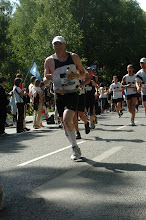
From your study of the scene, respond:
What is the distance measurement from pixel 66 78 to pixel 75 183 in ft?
7.65

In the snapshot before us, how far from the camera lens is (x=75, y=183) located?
4.97 m

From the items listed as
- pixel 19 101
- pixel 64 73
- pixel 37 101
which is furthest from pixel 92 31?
pixel 64 73

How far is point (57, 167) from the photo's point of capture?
241 inches

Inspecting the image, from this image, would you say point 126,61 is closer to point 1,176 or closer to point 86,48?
point 86,48

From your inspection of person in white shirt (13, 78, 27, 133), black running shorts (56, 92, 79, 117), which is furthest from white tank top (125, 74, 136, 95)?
black running shorts (56, 92, 79, 117)

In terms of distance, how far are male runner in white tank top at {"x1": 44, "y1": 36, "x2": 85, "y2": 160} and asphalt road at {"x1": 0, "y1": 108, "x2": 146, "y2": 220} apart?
0.55m

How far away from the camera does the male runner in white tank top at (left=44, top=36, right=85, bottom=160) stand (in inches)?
267

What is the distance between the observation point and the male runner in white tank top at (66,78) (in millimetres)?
6785

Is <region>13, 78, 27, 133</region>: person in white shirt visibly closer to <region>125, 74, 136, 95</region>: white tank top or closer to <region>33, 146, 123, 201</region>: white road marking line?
<region>125, 74, 136, 95</region>: white tank top

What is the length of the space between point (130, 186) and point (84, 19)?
43172mm

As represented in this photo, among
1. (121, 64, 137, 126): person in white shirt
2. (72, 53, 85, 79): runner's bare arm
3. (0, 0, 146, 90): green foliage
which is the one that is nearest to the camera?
(72, 53, 85, 79): runner's bare arm

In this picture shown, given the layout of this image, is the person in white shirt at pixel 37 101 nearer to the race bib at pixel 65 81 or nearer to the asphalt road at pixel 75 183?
the asphalt road at pixel 75 183

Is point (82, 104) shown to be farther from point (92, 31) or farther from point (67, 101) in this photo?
point (92, 31)

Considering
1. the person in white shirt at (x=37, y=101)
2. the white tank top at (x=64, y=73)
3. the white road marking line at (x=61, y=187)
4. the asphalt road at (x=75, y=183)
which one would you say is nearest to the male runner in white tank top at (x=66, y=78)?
the white tank top at (x=64, y=73)
